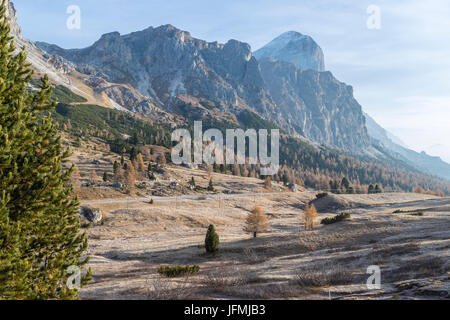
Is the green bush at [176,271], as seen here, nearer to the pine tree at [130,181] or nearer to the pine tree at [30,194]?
the pine tree at [30,194]

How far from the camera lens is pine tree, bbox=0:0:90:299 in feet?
31.4

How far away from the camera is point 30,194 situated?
1061cm

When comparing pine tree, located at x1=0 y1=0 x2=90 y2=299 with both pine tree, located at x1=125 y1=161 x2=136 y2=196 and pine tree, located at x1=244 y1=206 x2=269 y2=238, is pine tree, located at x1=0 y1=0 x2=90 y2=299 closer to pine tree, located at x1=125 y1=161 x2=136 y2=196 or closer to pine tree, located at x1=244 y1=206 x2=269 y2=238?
pine tree, located at x1=244 y1=206 x2=269 y2=238

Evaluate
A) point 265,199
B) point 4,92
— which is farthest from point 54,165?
point 265,199

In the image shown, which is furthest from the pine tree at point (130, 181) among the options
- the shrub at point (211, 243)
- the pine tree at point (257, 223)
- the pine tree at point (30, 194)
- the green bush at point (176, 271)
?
the pine tree at point (30, 194)

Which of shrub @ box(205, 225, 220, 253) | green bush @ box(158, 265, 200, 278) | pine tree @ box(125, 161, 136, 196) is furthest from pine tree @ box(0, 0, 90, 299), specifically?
pine tree @ box(125, 161, 136, 196)

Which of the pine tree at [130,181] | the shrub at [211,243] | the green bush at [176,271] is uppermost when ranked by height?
the pine tree at [130,181]

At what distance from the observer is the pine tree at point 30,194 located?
31.4 feet

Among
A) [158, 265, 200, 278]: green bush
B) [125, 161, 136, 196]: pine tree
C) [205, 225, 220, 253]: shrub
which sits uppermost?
[125, 161, 136, 196]: pine tree

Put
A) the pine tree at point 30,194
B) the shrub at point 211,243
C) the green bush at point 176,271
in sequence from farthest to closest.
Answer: the shrub at point 211,243 < the green bush at point 176,271 < the pine tree at point 30,194

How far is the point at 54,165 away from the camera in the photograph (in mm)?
11180

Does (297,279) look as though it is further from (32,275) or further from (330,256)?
(32,275)

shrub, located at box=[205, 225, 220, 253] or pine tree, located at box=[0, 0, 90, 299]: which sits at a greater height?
pine tree, located at box=[0, 0, 90, 299]

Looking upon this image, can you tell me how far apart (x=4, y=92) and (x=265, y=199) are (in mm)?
90826
